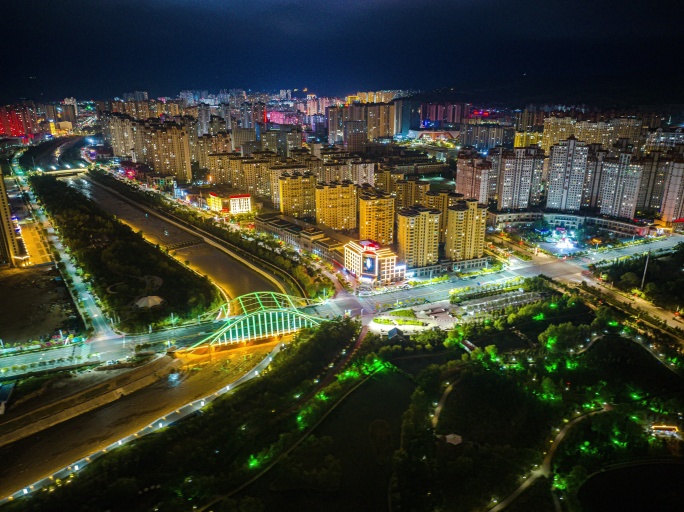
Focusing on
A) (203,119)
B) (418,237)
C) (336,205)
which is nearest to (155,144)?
(203,119)

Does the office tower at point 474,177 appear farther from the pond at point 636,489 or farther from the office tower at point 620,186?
the pond at point 636,489

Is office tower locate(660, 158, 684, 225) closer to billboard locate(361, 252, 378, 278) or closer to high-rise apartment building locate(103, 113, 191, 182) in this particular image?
billboard locate(361, 252, 378, 278)

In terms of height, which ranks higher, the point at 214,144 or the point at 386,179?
the point at 214,144

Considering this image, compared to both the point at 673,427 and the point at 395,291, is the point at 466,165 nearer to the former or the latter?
the point at 395,291

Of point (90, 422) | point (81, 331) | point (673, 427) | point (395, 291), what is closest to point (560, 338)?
point (673, 427)

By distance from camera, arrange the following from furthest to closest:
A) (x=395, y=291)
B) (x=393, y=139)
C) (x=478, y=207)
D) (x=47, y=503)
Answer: (x=393, y=139) < (x=478, y=207) < (x=395, y=291) < (x=47, y=503)

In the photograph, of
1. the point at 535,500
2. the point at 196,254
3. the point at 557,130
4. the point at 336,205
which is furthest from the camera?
the point at 557,130

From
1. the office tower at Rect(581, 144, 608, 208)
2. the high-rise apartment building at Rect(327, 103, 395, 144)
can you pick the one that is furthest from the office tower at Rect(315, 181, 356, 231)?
the high-rise apartment building at Rect(327, 103, 395, 144)

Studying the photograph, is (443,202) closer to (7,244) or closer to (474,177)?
(474,177)

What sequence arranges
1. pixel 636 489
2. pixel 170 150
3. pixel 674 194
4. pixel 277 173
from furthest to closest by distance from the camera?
pixel 170 150
pixel 277 173
pixel 674 194
pixel 636 489
